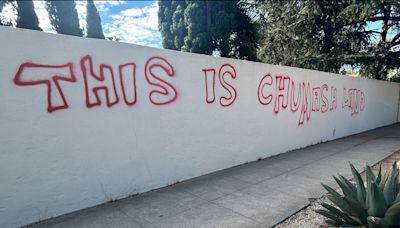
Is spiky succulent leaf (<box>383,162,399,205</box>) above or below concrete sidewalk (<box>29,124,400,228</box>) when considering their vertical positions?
above

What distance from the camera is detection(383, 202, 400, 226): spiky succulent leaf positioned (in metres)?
2.21

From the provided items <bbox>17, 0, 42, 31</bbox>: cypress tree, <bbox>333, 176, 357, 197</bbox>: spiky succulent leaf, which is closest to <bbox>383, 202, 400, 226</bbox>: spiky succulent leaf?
<bbox>333, 176, 357, 197</bbox>: spiky succulent leaf

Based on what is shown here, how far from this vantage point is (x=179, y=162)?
4.36 m

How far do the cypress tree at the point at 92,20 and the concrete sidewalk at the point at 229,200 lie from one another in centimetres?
1591

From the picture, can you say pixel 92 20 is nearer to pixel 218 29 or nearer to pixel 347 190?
pixel 218 29

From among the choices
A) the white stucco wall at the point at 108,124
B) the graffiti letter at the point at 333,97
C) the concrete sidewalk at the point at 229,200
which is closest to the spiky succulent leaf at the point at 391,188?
the concrete sidewalk at the point at 229,200

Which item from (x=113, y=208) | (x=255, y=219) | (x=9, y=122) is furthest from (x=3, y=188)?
(x=255, y=219)

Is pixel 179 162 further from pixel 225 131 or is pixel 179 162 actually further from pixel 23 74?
pixel 23 74

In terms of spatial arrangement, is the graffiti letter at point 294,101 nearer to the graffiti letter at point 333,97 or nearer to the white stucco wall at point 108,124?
the white stucco wall at point 108,124

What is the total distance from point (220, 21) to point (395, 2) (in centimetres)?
736

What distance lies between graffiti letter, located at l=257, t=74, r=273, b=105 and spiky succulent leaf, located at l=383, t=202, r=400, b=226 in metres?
3.72

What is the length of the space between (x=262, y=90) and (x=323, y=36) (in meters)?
10.3

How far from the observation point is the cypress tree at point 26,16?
14219 mm

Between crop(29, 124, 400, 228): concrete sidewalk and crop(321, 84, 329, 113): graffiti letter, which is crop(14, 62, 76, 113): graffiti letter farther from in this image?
crop(321, 84, 329, 113): graffiti letter
